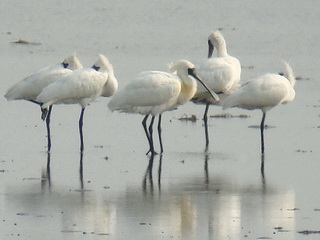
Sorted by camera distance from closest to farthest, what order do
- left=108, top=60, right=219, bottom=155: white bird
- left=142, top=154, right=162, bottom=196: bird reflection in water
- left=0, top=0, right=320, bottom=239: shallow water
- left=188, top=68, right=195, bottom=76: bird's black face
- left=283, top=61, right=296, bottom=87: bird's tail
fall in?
left=0, top=0, right=320, bottom=239: shallow water < left=142, top=154, right=162, bottom=196: bird reflection in water < left=108, top=60, right=219, bottom=155: white bird < left=188, top=68, right=195, bottom=76: bird's black face < left=283, top=61, right=296, bottom=87: bird's tail

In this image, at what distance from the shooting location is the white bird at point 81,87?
581 inches

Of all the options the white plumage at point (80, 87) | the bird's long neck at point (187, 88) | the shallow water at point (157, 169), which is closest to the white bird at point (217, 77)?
the shallow water at point (157, 169)

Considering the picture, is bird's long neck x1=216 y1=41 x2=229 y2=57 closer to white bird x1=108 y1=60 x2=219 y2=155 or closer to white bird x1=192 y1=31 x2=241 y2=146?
white bird x1=192 y1=31 x2=241 y2=146

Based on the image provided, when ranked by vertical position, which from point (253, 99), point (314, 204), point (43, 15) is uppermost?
point (43, 15)

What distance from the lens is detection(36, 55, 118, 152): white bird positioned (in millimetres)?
14750

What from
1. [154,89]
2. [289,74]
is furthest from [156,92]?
[289,74]

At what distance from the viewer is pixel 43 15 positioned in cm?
3462

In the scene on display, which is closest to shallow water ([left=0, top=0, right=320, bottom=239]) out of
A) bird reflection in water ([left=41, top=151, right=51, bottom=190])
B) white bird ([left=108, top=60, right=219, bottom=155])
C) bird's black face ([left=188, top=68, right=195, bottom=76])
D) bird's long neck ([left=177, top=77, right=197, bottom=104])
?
bird reflection in water ([left=41, top=151, right=51, bottom=190])

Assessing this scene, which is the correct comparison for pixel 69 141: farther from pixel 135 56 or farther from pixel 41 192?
pixel 135 56

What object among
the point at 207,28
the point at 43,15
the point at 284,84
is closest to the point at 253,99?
the point at 284,84

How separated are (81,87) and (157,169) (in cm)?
246

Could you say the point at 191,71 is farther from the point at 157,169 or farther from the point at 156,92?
the point at 157,169

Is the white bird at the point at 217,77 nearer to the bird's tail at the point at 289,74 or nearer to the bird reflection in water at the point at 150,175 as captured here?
the bird's tail at the point at 289,74

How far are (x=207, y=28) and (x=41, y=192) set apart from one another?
20978 mm
